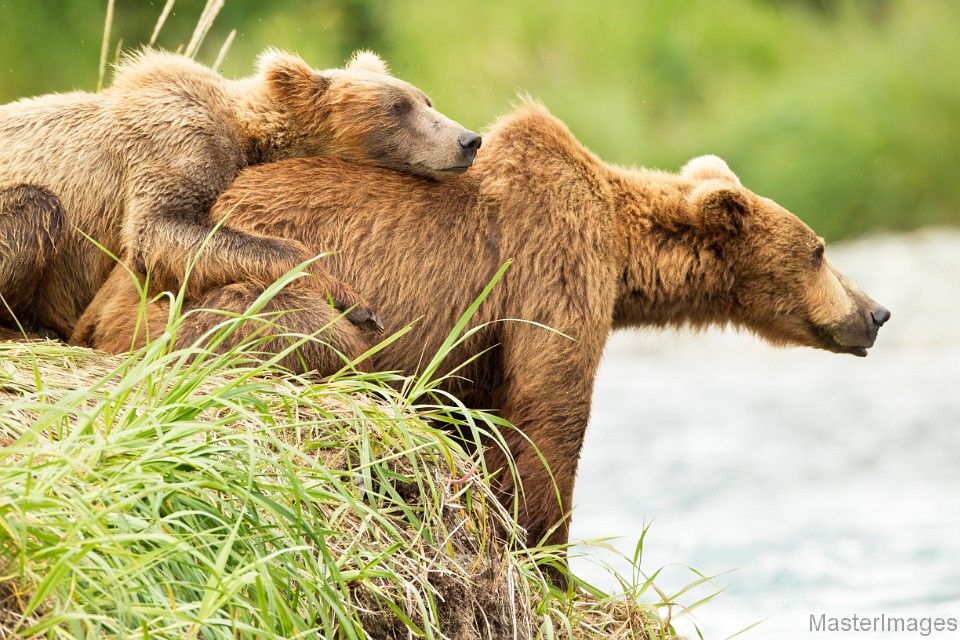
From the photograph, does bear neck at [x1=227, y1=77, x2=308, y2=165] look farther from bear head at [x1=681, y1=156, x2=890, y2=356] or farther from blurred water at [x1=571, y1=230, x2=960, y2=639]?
blurred water at [x1=571, y1=230, x2=960, y2=639]

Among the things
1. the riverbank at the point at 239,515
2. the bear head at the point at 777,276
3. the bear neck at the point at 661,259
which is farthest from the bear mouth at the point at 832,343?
the riverbank at the point at 239,515

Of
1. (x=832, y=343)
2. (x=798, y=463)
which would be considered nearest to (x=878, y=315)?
(x=832, y=343)

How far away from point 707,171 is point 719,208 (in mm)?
485

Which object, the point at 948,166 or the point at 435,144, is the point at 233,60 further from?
the point at 435,144

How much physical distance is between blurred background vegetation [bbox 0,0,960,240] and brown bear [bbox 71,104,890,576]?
8.27m

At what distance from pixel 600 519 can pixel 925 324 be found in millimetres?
4570

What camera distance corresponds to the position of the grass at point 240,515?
273 cm

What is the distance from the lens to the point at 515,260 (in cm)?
440

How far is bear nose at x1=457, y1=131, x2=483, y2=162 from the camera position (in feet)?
14.6

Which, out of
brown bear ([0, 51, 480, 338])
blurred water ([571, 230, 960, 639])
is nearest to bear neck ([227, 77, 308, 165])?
brown bear ([0, 51, 480, 338])

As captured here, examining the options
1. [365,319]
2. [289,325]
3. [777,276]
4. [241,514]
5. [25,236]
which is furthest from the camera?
[777,276]

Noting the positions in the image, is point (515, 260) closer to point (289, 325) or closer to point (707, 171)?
point (289, 325)

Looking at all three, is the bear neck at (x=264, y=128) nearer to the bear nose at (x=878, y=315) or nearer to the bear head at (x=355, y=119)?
the bear head at (x=355, y=119)

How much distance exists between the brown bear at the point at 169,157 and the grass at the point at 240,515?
40cm
